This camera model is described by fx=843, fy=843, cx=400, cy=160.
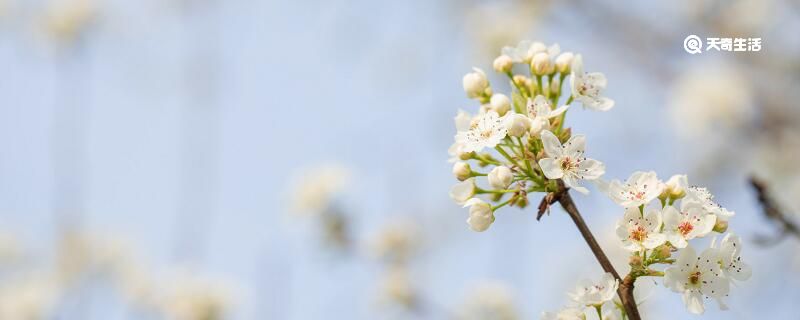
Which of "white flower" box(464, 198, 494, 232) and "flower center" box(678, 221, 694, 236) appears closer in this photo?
"flower center" box(678, 221, 694, 236)

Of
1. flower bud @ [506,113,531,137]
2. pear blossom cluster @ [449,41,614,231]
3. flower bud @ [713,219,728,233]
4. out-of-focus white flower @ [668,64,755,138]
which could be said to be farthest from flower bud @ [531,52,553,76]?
out-of-focus white flower @ [668,64,755,138]

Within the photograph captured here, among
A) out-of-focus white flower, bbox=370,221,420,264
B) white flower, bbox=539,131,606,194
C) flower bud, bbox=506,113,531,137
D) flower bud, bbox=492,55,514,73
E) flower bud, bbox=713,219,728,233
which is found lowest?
out-of-focus white flower, bbox=370,221,420,264

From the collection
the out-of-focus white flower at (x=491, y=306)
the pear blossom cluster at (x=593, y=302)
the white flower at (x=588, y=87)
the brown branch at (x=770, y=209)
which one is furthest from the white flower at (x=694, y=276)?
the out-of-focus white flower at (x=491, y=306)

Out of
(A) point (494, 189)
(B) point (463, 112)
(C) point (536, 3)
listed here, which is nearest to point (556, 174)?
(A) point (494, 189)

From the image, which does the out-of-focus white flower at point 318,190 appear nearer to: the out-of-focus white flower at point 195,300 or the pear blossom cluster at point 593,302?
the out-of-focus white flower at point 195,300

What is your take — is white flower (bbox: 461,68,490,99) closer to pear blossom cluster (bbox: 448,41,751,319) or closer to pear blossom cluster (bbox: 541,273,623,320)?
pear blossom cluster (bbox: 448,41,751,319)

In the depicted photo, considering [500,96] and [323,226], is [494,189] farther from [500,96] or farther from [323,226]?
[323,226]

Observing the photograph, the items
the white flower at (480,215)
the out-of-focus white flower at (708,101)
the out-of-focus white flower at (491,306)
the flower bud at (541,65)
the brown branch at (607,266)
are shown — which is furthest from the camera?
the out-of-focus white flower at (708,101)
